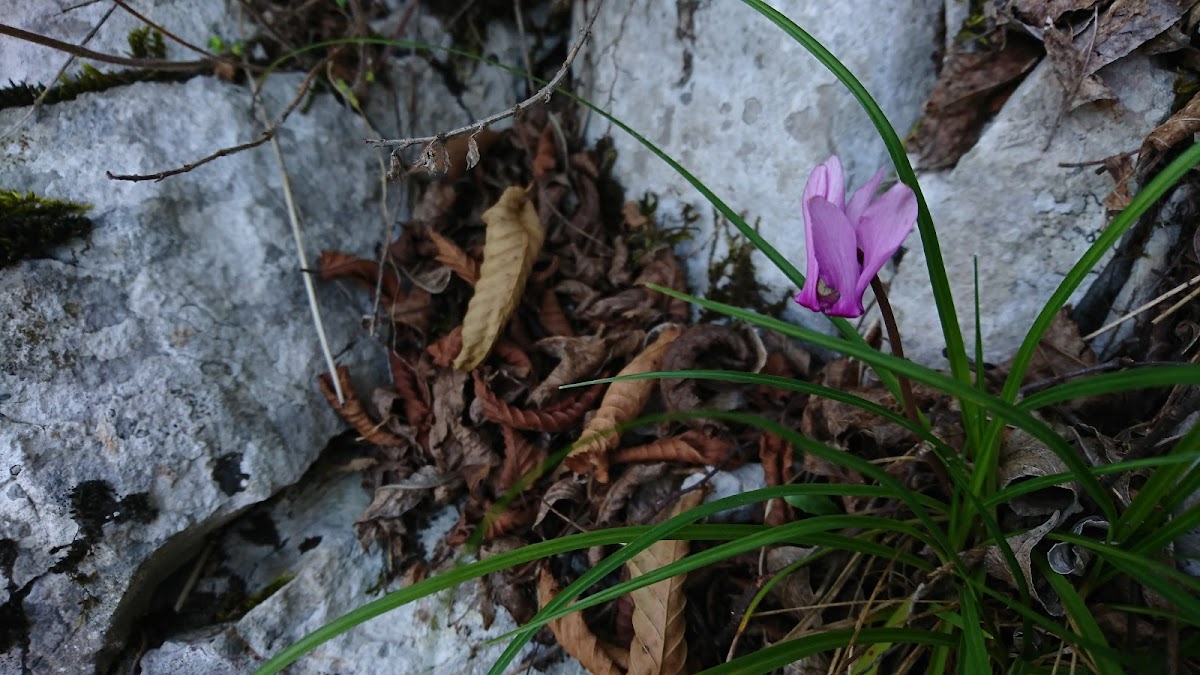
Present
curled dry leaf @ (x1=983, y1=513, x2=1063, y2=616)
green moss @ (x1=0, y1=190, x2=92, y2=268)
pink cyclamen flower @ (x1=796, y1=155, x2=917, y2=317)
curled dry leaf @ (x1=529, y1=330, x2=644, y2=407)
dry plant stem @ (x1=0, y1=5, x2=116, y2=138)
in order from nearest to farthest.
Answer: pink cyclamen flower @ (x1=796, y1=155, x2=917, y2=317) < curled dry leaf @ (x1=983, y1=513, x2=1063, y2=616) < green moss @ (x1=0, y1=190, x2=92, y2=268) < dry plant stem @ (x1=0, y1=5, x2=116, y2=138) < curled dry leaf @ (x1=529, y1=330, x2=644, y2=407)

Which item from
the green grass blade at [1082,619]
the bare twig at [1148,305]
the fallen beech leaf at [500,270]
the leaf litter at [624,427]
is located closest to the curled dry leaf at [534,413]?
the leaf litter at [624,427]

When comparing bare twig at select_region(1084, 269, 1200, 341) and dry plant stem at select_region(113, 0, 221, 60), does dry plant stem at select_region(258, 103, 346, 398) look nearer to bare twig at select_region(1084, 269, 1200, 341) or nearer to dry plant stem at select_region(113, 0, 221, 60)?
dry plant stem at select_region(113, 0, 221, 60)

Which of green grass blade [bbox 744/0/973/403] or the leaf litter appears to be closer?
green grass blade [bbox 744/0/973/403]

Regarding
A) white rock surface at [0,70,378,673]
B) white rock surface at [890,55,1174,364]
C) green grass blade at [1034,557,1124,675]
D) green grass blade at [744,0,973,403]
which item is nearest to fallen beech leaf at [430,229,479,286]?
white rock surface at [0,70,378,673]

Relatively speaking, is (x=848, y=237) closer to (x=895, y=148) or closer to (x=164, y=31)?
(x=895, y=148)

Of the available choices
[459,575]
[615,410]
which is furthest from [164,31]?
[459,575]

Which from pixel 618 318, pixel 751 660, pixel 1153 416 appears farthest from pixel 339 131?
pixel 1153 416

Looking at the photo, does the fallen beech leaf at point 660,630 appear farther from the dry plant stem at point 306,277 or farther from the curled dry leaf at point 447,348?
the dry plant stem at point 306,277
